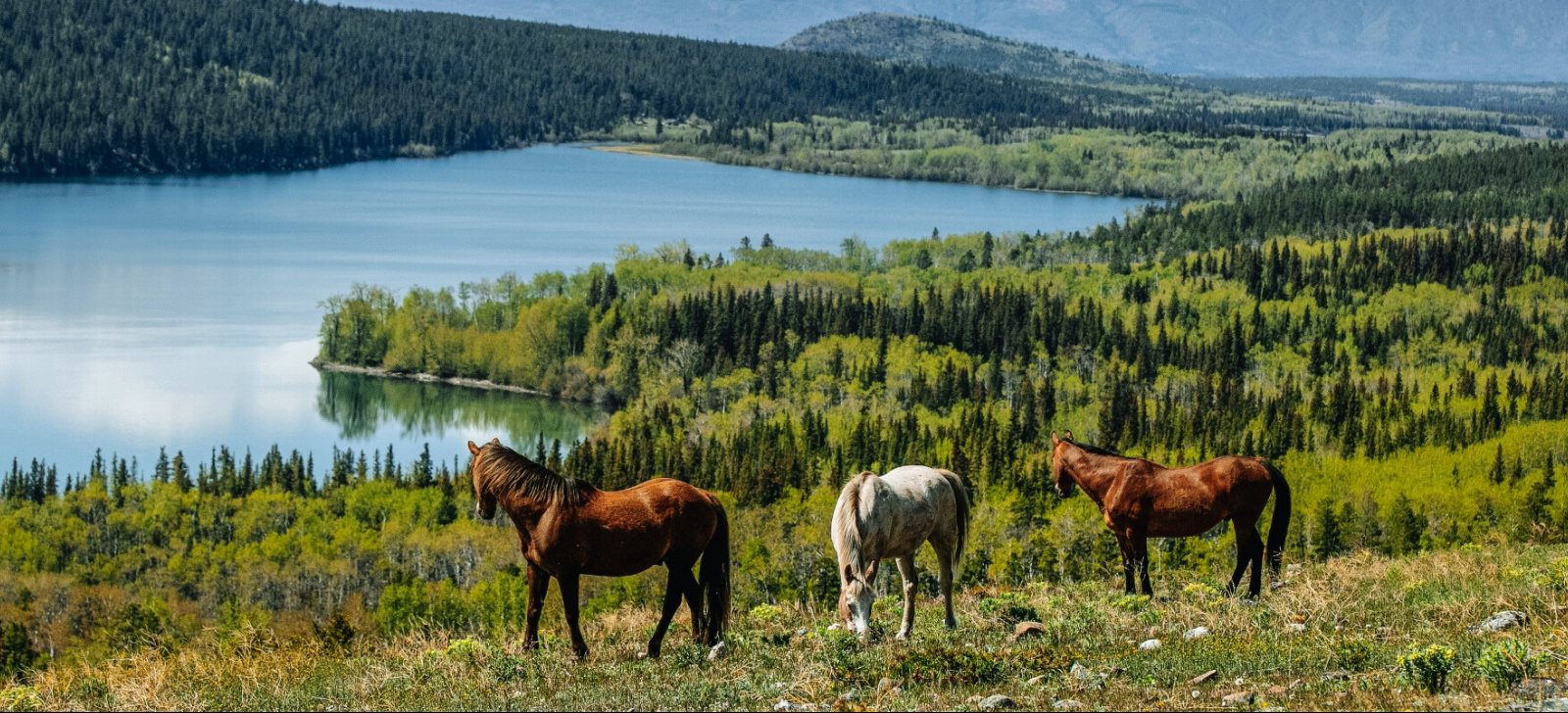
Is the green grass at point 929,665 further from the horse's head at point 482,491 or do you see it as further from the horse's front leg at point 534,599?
the horse's head at point 482,491

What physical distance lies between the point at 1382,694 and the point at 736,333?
13090 centimetres

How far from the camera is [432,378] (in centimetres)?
14025

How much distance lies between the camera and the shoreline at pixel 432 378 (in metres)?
135

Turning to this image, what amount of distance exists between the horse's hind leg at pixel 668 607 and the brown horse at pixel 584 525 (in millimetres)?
10

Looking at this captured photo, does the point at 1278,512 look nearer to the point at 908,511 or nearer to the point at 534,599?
the point at 908,511

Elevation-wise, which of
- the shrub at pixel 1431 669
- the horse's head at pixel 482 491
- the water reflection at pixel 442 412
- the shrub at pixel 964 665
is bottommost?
the water reflection at pixel 442 412

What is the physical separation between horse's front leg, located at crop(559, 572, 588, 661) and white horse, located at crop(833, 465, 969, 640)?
2.78 metres

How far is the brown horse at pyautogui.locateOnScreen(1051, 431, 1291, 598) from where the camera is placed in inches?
750

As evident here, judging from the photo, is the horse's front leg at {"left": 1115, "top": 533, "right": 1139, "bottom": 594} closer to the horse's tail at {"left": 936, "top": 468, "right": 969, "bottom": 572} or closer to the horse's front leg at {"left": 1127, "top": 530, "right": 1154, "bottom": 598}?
the horse's front leg at {"left": 1127, "top": 530, "right": 1154, "bottom": 598}

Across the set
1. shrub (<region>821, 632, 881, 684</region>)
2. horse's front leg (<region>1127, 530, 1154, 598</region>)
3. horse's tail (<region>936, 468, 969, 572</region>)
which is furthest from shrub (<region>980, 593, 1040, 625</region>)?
shrub (<region>821, 632, 881, 684</region>)

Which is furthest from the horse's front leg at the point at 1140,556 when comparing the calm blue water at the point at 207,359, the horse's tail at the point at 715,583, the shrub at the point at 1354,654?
the calm blue water at the point at 207,359

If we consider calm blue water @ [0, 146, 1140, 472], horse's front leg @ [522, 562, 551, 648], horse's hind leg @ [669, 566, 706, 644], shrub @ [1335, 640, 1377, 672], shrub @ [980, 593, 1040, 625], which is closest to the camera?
shrub @ [1335, 640, 1377, 672]

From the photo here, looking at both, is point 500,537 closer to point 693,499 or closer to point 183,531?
point 183,531

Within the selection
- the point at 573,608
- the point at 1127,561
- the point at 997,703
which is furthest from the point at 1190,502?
the point at 573,608
